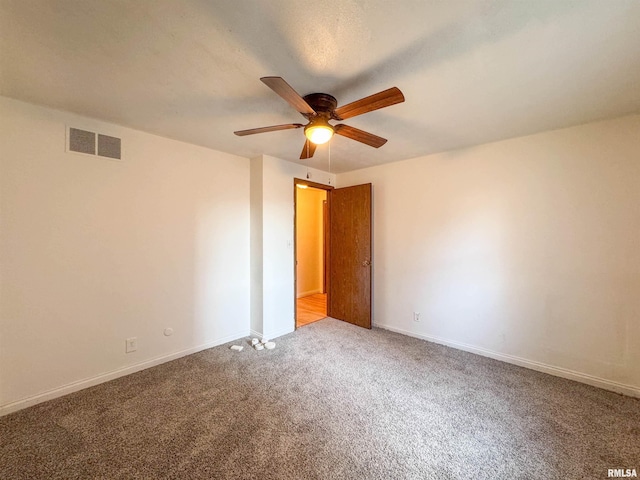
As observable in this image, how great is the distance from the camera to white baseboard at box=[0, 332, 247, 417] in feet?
6.22

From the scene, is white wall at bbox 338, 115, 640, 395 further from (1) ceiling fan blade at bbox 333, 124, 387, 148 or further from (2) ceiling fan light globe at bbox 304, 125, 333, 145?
(2) ceiling fan light globe at bbox 304, 125, 333, 145

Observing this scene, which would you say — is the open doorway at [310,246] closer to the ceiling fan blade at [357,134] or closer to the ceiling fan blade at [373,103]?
the ceiling fan blade at [357,134]

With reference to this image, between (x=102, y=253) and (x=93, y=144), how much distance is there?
3.17 feet

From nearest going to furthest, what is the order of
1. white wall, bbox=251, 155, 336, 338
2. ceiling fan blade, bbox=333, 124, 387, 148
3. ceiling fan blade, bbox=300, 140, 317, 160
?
ceiling fan blade, bbox=333, 124, 387, 148
ceiling fan blade, bbox=300, 140, 317, 160
white wall, bbox=251, 155, 336, 338

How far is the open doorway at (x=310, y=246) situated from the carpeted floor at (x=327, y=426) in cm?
303

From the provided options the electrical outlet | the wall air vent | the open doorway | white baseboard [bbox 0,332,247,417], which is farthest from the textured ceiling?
the open doorway

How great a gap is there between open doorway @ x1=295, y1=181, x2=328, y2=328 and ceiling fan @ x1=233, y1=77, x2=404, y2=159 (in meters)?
3.54

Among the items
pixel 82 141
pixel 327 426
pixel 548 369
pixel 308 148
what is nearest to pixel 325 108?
pixel 308 148

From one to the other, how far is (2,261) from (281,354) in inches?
95.9

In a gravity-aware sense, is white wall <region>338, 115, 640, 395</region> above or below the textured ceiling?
below

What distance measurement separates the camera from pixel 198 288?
294 centimetres

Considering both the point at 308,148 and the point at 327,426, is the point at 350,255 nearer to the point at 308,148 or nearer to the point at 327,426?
the point at 308,148

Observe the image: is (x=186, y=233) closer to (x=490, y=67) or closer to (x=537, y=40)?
(x=490, y=67)

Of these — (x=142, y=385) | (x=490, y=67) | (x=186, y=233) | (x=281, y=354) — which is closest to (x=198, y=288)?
(x=186, y=233)
